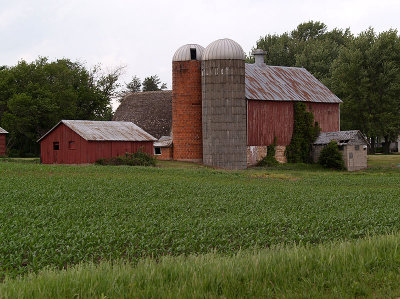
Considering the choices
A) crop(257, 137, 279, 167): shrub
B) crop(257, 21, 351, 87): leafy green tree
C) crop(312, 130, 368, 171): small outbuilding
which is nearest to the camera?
crop(312, 130, 368, 171): small outbuilding

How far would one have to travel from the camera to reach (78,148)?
1763 inches

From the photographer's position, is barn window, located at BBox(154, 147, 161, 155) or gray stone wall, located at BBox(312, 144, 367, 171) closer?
gray stone wall, located at BBox(312, 144, 367, 171)

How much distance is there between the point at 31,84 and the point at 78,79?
24.8ft

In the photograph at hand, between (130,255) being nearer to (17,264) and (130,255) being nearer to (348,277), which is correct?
(17,264)

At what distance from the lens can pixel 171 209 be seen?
64.3ft

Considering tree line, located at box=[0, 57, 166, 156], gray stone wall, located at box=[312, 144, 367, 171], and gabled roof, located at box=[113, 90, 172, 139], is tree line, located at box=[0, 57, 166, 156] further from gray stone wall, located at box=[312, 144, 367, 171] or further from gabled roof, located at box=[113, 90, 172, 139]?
gray stone wall, located at box=[312, 144, 367, 171]

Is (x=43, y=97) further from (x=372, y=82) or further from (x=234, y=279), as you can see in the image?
(x=234, y=279)

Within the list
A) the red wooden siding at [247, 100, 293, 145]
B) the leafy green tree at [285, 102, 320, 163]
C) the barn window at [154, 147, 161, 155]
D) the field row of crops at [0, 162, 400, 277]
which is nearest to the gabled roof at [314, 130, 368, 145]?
the leafy green tree at [285, 102, 320, 163]

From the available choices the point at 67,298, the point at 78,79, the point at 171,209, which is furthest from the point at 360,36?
the point at 67,298

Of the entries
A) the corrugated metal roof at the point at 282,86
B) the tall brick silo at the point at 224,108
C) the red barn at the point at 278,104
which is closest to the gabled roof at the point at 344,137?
the red barn at the point at 278,104

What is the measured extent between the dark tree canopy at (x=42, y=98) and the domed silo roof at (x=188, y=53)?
17.8 metres

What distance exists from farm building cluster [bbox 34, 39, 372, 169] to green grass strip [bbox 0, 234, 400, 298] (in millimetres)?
35541

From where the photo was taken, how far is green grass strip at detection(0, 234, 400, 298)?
802 centimetres

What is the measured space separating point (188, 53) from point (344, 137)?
15.7 meters
